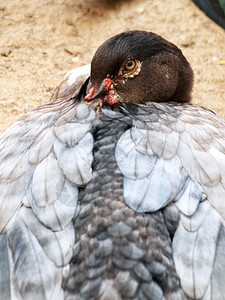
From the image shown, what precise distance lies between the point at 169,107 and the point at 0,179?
94cm

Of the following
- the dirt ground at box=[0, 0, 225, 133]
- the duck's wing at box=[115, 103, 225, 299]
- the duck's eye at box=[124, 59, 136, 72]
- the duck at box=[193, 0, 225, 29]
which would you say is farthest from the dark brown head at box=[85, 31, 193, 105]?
the duck at box=[193, 0, 225, 29]

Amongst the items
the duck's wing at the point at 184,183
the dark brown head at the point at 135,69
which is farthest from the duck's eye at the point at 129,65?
the duck's wing at the point at 184,183

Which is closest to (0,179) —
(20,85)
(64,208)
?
(64,208)

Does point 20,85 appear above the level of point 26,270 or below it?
below

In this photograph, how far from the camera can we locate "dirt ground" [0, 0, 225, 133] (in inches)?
159

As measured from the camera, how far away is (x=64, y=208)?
6.71 ft

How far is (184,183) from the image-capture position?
216 cm

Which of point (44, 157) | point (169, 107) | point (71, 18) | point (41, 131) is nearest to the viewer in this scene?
point (44, 157)

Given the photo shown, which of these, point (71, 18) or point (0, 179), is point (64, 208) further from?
point (71, 18)

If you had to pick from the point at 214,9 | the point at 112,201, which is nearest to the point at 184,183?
the point at 112,201

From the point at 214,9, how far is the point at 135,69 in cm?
238

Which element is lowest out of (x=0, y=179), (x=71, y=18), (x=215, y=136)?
(x=71, y=18)

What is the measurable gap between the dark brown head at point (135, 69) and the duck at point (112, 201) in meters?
0.01

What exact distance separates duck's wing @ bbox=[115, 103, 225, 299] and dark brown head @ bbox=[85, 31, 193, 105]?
0.64 feet
